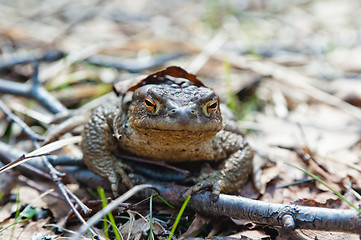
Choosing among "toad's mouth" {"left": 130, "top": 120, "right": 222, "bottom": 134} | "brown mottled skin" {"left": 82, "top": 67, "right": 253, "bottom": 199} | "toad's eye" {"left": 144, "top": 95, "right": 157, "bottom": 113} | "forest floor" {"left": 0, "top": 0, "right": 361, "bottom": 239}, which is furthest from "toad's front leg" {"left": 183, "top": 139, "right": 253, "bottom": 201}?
"toad's eye" {"left": 144, "top": 95, "right": 157, "bottom": 113}

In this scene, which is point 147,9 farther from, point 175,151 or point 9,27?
point 175,151

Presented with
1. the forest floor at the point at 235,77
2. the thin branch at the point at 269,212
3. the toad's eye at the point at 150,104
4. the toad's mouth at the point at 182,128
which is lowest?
the forest floor at the point at 235,77

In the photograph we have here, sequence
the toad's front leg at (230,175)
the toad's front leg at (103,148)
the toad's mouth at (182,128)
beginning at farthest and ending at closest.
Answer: the toad's front leg at (103,148) < the toad's front leg at (230,175) < the toad's mouth at (182,128)

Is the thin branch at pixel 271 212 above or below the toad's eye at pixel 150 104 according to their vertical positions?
below

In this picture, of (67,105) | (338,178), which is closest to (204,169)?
(338,178)

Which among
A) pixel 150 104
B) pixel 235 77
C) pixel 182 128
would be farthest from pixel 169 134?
pixel 235 77

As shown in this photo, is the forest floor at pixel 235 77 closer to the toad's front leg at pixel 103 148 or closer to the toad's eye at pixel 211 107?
the toad's front leg at pixel 103 148

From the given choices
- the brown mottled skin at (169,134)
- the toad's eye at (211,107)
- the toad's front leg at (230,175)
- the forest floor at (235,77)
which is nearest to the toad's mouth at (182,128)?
the brown mottled skin at (169,134)

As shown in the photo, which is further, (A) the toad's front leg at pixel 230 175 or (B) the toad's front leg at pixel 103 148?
(B) the toad's front leg at pixel 103 148
